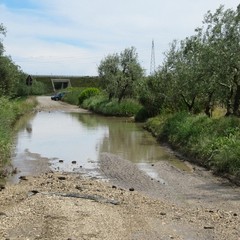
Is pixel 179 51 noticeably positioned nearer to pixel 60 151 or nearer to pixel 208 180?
pixel 60 151

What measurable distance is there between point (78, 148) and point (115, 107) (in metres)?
27.3

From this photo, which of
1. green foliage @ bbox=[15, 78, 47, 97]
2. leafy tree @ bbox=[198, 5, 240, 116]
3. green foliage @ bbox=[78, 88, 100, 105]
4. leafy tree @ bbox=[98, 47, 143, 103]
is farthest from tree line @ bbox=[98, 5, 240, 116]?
green foliage @ bbox=[15, 78, 47, 97]

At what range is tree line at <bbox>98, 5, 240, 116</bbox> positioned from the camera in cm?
2177

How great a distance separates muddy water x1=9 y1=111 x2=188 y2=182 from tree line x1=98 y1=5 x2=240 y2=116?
155 inches

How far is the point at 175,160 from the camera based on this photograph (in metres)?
21.0

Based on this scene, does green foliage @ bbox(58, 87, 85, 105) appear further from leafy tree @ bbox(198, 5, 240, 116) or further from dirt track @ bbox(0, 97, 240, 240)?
dirt track @ bbox(0, 97, 240, 240)

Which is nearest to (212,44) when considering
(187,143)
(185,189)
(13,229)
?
(187,143)

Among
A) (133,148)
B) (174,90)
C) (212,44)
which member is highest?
(212,44)

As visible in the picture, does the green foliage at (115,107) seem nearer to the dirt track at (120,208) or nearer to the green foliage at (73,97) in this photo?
the green foliage at (73,97)

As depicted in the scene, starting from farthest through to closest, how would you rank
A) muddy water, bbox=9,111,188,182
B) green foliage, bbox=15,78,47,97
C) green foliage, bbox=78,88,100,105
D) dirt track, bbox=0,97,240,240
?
green foliage, bbox=15,78,47,97, green foliage, bbox=78,88,100,105, muddy water, bbox=9,111,188,182, dirt track, bbox=0,97,240,240

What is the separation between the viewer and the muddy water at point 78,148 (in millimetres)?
19250

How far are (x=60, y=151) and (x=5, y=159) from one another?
284 inches

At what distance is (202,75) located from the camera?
79.3ft

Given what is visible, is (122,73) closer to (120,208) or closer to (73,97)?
(73,97)
